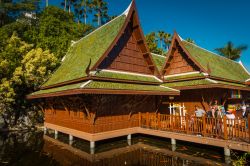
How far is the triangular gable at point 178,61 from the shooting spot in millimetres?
16562

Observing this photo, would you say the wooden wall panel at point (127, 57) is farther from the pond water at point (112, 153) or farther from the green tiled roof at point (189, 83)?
the pond water at point (112, 153)

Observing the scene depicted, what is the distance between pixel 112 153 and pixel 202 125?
504 centimetres

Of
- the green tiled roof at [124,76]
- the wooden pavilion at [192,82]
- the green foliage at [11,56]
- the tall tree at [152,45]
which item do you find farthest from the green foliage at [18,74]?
the tall tree at [152,45]

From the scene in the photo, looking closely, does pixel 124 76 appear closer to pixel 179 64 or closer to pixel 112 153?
pixel 112 153

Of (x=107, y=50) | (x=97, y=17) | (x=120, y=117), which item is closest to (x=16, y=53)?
(x=107, y=50)

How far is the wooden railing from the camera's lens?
9406 mm

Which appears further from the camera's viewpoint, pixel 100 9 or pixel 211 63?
pixel 100 9

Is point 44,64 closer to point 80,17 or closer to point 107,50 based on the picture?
point 107,50

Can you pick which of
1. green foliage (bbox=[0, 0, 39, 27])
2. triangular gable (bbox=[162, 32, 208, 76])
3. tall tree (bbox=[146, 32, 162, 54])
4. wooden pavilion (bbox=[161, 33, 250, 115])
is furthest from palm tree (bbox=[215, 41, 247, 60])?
green foliage (bbox=[0, 0, 39, 27])

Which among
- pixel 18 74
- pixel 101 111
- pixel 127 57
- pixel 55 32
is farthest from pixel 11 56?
pixel 101 111

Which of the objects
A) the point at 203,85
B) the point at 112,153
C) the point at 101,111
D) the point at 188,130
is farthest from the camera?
the point at 203,85

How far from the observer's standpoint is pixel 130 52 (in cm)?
1551

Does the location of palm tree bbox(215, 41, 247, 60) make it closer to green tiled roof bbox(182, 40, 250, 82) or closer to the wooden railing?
green tiled roof bbox(182, 40, 250, 82)

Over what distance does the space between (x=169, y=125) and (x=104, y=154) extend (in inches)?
182
